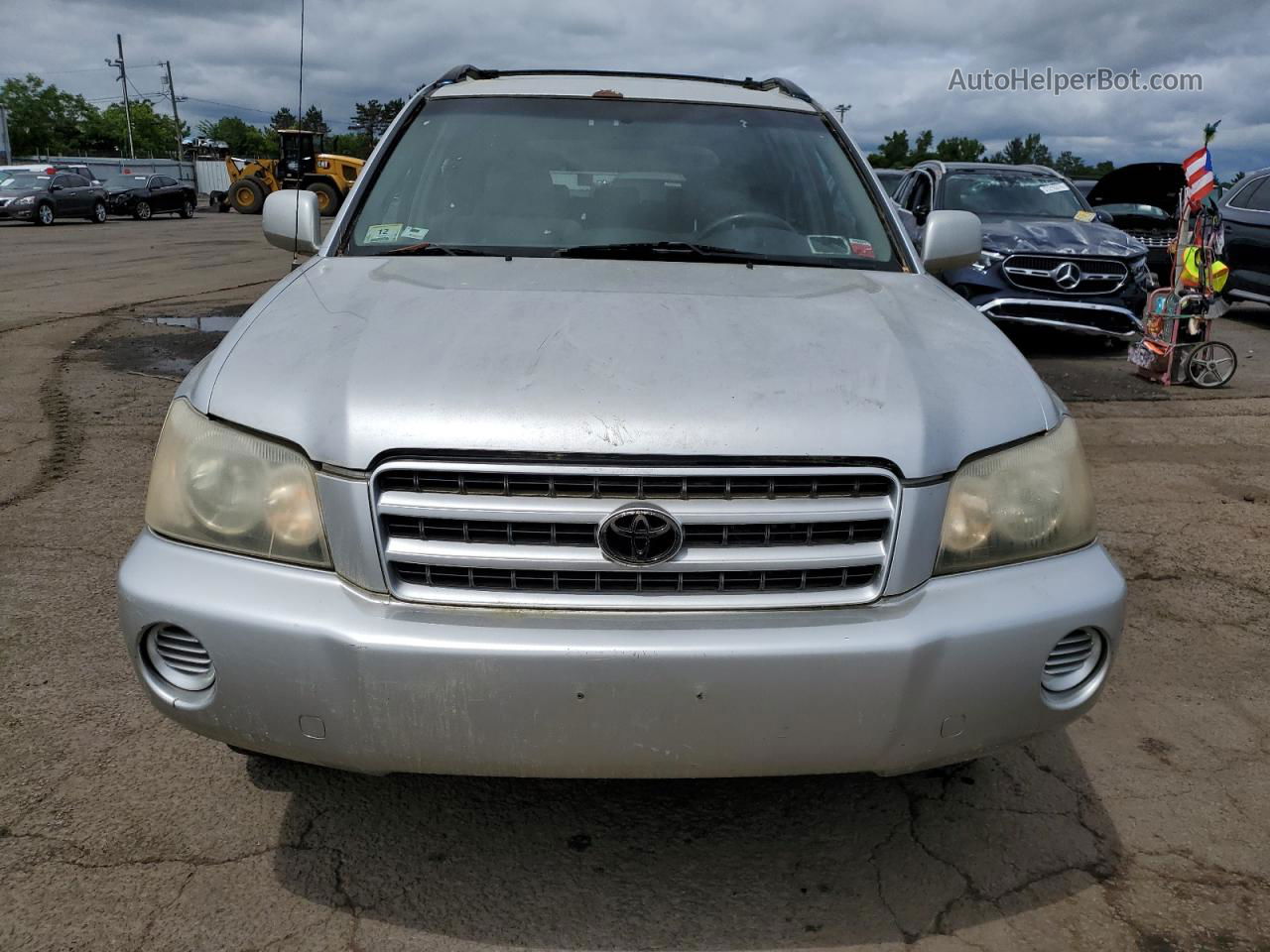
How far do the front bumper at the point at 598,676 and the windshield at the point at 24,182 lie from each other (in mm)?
30233

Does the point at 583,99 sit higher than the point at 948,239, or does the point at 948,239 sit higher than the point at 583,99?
the point at 583,99

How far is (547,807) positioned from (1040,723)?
1.14 metres

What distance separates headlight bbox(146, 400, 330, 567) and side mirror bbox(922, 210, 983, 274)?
7.16 ft

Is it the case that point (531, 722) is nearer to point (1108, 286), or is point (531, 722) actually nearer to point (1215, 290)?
point (1215, 290)

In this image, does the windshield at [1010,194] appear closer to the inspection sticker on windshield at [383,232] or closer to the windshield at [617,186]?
the windshield at [617,186]

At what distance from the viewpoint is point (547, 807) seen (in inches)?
101

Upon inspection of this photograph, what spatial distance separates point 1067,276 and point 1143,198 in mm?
6180

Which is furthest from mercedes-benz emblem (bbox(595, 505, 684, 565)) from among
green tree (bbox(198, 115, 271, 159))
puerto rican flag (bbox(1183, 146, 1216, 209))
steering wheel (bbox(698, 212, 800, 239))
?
green tree (bbox(198, 115, 271, 159))

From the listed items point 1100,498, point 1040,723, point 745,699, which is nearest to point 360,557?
point 745,699

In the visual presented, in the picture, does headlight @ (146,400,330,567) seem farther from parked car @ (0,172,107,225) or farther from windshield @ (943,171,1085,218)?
parked car @ (0,172,107,225)

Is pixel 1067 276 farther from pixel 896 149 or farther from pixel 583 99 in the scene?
pixel 896 149

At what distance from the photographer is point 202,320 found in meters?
10.0

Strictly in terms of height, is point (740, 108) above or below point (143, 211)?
above

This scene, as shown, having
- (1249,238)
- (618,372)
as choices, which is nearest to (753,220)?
(618,372)
